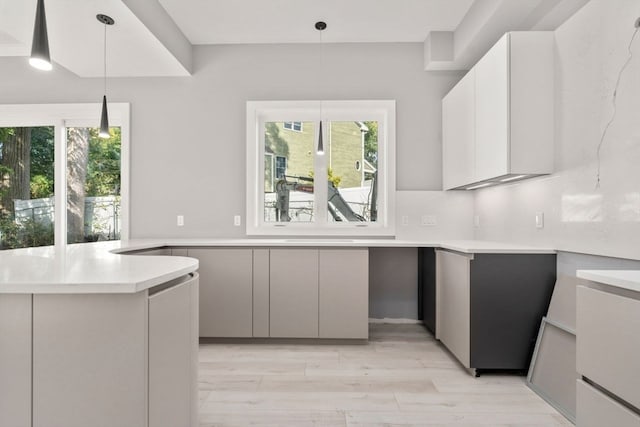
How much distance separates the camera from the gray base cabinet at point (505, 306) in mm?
2279

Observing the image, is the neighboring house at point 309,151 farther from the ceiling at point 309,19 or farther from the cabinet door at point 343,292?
the cabinet door at point 343,292

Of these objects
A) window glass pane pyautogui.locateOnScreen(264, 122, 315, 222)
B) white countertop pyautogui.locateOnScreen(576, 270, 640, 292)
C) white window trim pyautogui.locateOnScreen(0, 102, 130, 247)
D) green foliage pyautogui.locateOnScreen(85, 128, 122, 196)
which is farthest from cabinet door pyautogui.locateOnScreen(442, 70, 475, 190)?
green foliage pyautogui.locateOnScreen(85, 128, 122, 196)

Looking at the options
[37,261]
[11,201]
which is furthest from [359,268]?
[11,201]

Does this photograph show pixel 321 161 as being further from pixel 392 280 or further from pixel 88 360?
pixel 88 360

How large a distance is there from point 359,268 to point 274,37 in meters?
2.32

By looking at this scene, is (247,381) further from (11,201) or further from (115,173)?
(11,201)

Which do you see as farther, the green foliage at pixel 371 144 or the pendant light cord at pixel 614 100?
the green foliage at pixel 371 144

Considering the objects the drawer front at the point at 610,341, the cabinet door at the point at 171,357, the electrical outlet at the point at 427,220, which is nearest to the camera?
the drawer front at the point at 610,341

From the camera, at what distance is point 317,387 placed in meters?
2.20

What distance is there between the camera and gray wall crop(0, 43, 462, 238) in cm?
348

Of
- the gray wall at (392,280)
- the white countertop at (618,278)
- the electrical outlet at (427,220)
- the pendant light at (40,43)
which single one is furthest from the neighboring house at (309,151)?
the white countertop at (618,278)

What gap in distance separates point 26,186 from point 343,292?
11.3ft

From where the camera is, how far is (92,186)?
3.64 meters

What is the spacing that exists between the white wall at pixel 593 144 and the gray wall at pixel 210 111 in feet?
4.30
